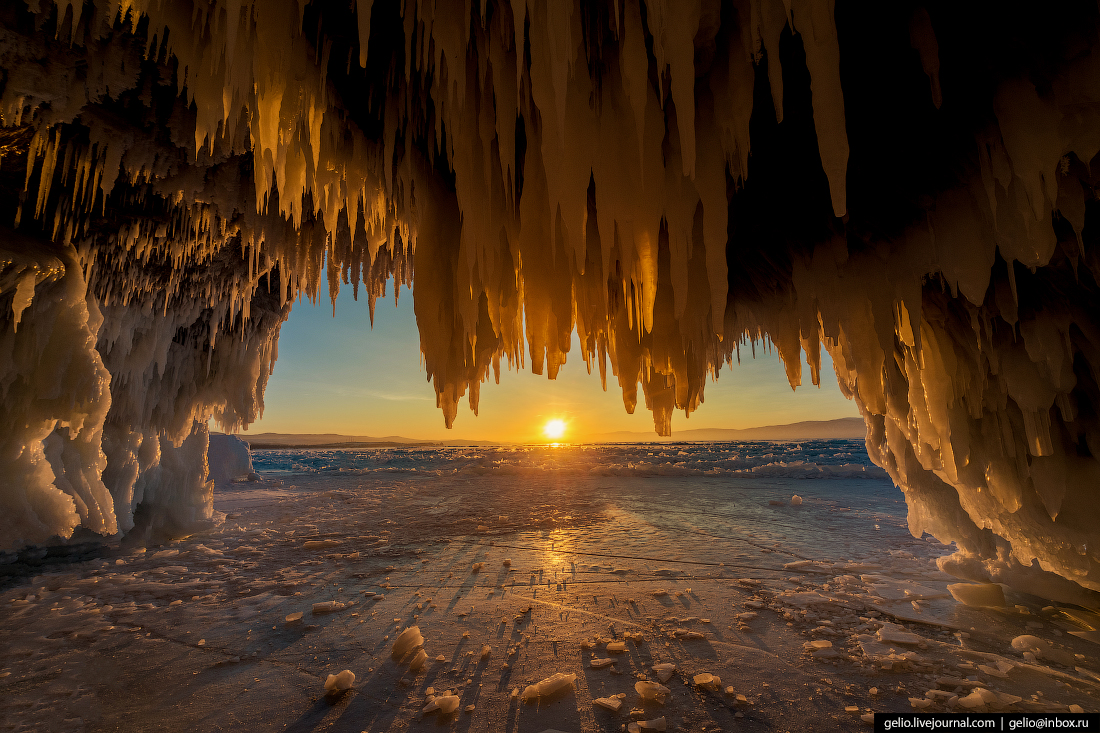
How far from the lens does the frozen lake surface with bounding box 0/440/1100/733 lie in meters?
2.23

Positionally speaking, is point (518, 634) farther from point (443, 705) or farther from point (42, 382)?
point (42, 382)

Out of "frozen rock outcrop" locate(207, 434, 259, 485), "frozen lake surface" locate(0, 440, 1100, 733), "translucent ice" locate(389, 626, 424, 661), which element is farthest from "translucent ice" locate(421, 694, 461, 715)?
"frozen rock outcrop" locate(207, 434, 259, 485)

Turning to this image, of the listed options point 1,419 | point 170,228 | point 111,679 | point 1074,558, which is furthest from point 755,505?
point 1,419

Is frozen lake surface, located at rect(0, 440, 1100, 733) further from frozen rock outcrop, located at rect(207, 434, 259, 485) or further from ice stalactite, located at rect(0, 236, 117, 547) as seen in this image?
frozen rock outcrop, located at rect(207, 434, 259, 485)

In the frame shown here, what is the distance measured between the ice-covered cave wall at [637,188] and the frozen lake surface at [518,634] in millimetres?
1055

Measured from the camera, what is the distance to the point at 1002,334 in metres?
2.67

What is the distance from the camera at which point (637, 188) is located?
1.60 meters

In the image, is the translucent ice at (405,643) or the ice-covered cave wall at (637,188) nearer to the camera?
the ice-covered cave wall at (637,188)

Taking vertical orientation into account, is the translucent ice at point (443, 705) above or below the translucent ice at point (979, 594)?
above


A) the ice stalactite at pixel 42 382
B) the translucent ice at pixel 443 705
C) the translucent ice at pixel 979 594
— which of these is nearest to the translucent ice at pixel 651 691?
the translucent ice at pixel 443 705

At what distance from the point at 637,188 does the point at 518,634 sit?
119 inches

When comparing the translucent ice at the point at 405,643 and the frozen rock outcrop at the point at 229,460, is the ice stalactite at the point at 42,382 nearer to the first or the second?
the translucent ice at the point at 405,643

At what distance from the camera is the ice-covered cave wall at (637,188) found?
1.49m

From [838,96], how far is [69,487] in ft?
23.6
